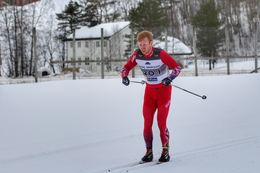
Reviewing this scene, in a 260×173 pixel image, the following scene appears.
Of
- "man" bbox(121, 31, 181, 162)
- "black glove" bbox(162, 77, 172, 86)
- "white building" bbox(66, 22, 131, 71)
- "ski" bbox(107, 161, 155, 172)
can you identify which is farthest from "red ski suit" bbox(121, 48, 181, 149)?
"white building" bbox(66, 22, 131, 71)

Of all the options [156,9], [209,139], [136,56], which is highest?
[156,9]

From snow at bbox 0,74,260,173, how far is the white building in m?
6.97

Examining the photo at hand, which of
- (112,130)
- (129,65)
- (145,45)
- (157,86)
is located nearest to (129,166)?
(157,86)

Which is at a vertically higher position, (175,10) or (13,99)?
(175,10)

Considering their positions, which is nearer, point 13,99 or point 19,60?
point 13,99

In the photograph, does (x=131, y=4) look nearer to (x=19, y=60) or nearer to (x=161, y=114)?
(x=19, y=60)

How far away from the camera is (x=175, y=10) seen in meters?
64.0

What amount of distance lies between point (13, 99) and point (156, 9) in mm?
25742

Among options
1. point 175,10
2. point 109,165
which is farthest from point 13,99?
point 175,10

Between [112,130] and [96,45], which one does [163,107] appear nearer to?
[112,130]

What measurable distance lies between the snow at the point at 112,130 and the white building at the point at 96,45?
275 inches

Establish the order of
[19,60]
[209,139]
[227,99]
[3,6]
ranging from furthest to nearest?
[3,6], [19,60], [227,99], [209,139]

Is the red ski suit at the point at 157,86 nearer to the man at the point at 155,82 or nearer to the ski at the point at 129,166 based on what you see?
the man at the point at 155,82

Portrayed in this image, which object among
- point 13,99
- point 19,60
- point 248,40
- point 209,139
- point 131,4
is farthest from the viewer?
point 131,4
